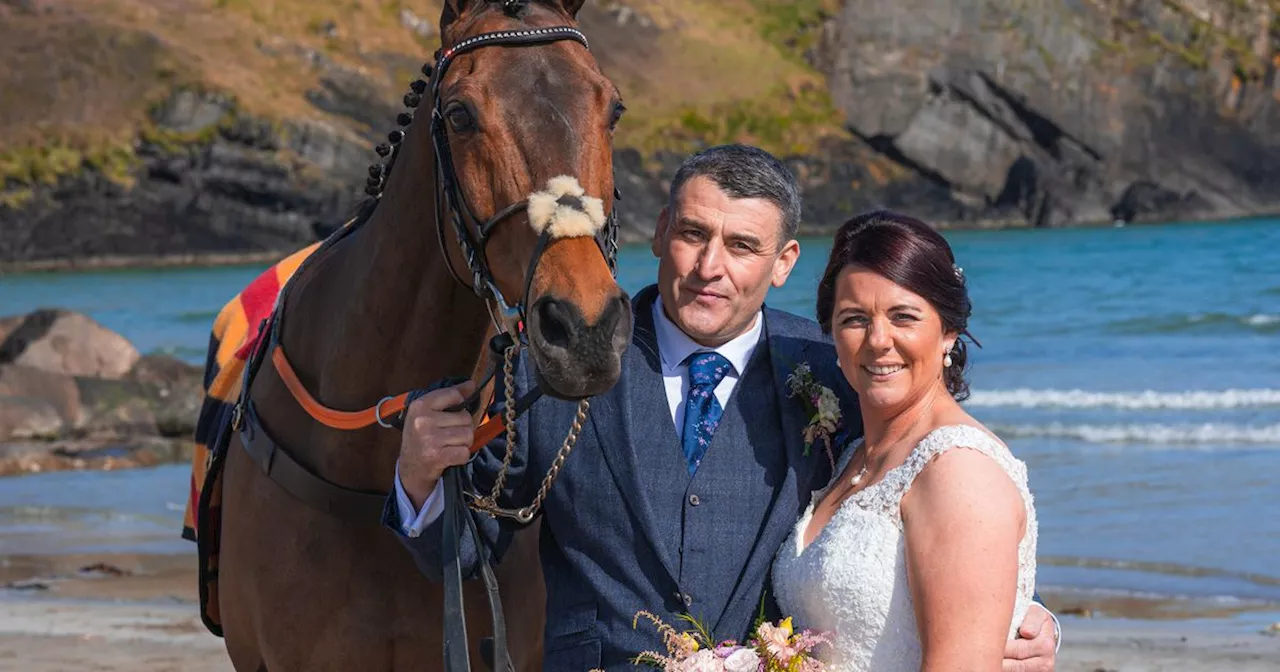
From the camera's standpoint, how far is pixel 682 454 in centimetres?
302

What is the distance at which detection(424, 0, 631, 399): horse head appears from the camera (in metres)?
2.45

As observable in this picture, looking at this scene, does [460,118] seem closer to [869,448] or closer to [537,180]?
[537,180]

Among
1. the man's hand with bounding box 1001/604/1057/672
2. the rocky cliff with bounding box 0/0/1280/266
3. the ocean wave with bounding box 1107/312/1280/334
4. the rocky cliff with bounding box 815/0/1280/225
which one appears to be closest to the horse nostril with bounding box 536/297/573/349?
the man's hand with bounding box 1001/604/1057/672

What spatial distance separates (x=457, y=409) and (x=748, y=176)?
72 centimetres

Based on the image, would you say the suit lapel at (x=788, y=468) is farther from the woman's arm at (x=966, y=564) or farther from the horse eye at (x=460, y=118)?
the horse eye at (x=460, y=118)

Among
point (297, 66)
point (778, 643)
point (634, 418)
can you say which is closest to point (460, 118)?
point (634, 418)

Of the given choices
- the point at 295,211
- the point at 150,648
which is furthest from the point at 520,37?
the point at 295,211

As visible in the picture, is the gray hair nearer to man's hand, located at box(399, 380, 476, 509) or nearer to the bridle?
the bridle

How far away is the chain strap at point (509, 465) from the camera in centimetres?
295

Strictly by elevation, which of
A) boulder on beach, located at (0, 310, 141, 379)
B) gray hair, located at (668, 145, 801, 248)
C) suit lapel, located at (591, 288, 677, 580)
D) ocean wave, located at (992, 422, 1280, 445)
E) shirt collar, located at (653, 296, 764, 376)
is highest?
gray hair, located at (668, 145, 801, 248)

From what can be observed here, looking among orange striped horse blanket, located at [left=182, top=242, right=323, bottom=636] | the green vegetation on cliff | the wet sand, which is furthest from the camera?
the green vegetation on cliff

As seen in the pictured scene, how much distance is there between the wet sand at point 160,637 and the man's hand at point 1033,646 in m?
Answer: 3.79

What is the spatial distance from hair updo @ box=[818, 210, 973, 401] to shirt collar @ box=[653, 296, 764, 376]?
0.24 metres

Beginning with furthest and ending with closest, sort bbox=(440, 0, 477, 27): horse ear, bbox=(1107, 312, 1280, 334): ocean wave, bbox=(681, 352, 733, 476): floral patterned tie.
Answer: bbox=(1107, 312, 1280, 334): ocean wave < bbox=(681, 352, 733, 476): floral patterned tie < bbox=(440, 0, 477, 27): horse ear
